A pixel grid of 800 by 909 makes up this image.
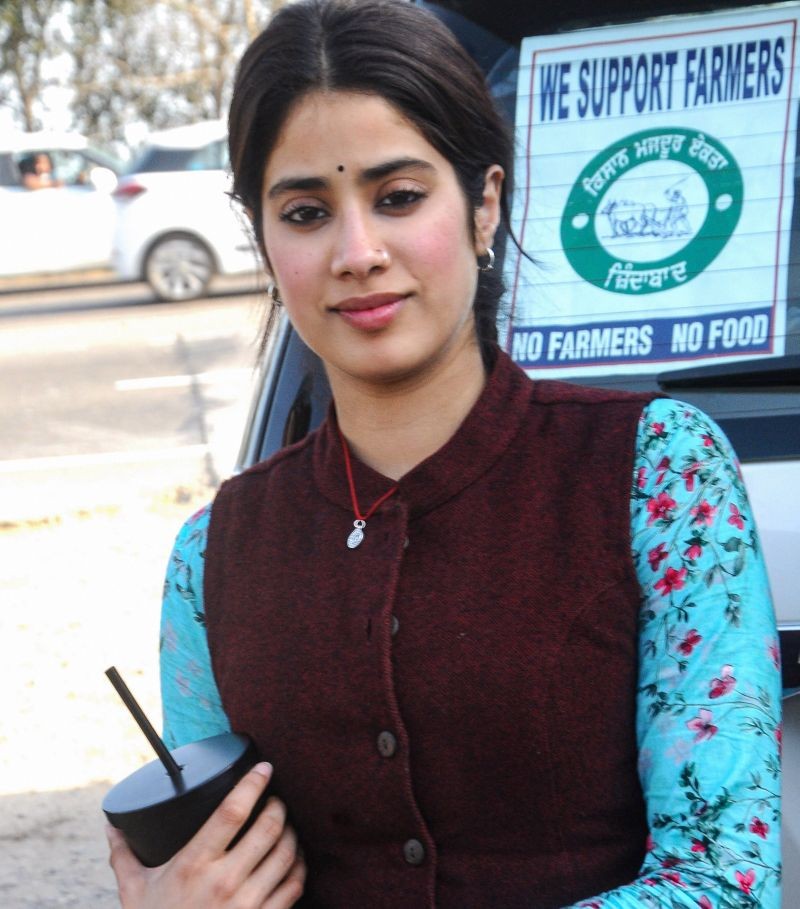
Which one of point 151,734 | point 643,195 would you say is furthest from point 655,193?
point 151,734

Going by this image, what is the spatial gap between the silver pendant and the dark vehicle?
0.58m

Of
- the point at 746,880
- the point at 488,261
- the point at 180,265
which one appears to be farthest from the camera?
the point at 180,265

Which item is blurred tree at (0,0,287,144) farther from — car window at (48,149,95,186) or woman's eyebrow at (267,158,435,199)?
woman's eyebrow at (267,158,435,199)

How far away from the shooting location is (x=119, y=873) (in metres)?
1.59

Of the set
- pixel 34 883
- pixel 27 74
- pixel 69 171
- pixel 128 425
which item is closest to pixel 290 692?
pixel 34 883

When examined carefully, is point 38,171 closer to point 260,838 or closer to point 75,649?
point 75,649

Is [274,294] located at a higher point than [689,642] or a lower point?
higher

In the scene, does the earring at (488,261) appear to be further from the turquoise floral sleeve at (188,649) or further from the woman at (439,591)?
the turquoise floral sleeve at (188,649)

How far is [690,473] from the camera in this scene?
146 cm

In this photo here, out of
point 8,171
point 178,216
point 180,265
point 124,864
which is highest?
point 8,171

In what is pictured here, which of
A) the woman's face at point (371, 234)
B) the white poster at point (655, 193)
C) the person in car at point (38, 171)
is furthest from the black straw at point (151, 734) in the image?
the person in car at point (38, 171)

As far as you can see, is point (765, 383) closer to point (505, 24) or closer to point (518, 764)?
point (505, 24)

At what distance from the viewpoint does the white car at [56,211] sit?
16.9 meters

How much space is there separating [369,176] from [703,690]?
69 centimetres
